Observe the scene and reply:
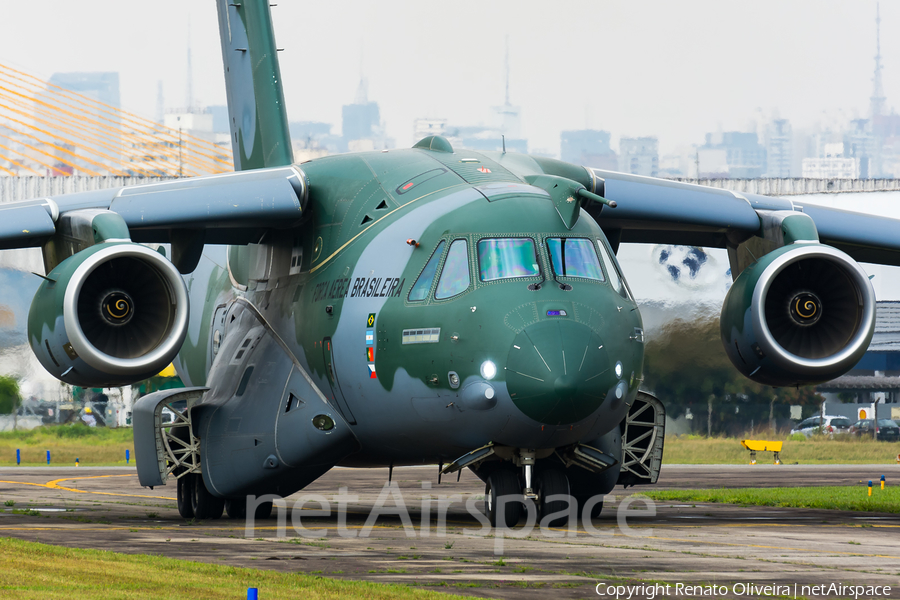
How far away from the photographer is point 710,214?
1919 centimetres

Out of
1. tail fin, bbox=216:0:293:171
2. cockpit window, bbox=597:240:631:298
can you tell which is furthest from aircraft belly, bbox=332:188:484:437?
tail fin, bbox=216:0:293:171

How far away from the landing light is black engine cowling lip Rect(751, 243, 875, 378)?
16.0 feet

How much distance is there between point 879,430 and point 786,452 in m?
5.09

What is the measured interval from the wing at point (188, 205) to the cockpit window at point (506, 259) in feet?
11.6

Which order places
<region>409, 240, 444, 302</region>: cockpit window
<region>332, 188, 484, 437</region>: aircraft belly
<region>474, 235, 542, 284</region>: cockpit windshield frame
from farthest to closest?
<region>332, 188, 484, 437</region>: aircraft belly, <region>409, 240, 444, 302</region>: cockpit window, <region>474, 235, 542, 284</region>: cockpit windshield frame

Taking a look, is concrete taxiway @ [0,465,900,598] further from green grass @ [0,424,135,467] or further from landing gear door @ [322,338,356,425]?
green grass @ [0,424,135,467]

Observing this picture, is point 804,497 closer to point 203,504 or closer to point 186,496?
point 203,504

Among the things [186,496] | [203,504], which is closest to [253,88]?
[186,496]

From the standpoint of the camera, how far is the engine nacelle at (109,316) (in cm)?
1527

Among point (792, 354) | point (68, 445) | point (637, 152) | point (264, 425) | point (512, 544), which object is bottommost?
point (68, 445)

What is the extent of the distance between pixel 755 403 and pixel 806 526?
28416 millimetres

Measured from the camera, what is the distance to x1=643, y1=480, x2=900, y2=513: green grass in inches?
844

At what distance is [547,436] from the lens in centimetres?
1448

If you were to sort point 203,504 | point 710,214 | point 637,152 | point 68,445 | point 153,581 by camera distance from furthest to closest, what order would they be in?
point 637,152 < point 68,445 < point 710,214 < point 203,504 < point 153,581
